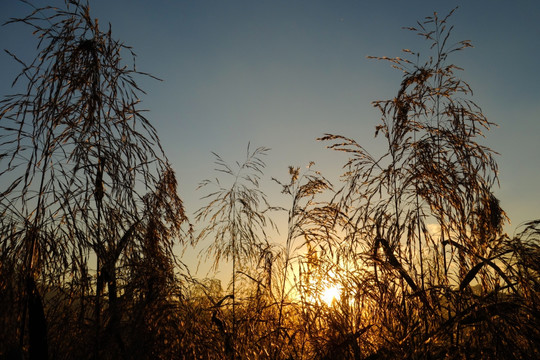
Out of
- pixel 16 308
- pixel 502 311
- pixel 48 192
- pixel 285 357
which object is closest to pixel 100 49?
pixel 48 192

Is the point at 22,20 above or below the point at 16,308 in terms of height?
above

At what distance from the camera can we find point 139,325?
8.02 feet

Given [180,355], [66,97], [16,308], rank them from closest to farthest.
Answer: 1. [16,308]
2. [66,97]
3. [180,355]

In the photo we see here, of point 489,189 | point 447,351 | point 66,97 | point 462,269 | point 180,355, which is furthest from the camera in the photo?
point 489,189

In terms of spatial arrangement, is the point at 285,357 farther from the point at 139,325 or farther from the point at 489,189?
the point at 489,189

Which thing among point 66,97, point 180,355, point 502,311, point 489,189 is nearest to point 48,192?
point 66,97

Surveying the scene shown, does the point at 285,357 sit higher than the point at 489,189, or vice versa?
the point at 489,189

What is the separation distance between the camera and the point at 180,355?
280cm

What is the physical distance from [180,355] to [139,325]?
1.75ft

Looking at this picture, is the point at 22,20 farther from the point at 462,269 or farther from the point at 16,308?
the point at 462,269

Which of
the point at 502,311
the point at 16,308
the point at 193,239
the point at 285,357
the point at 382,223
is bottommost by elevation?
the point at 285,357

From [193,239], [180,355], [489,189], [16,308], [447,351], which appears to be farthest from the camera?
[193,239]

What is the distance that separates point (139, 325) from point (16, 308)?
695mm

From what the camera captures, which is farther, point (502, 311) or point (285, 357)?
point (285, 357)
